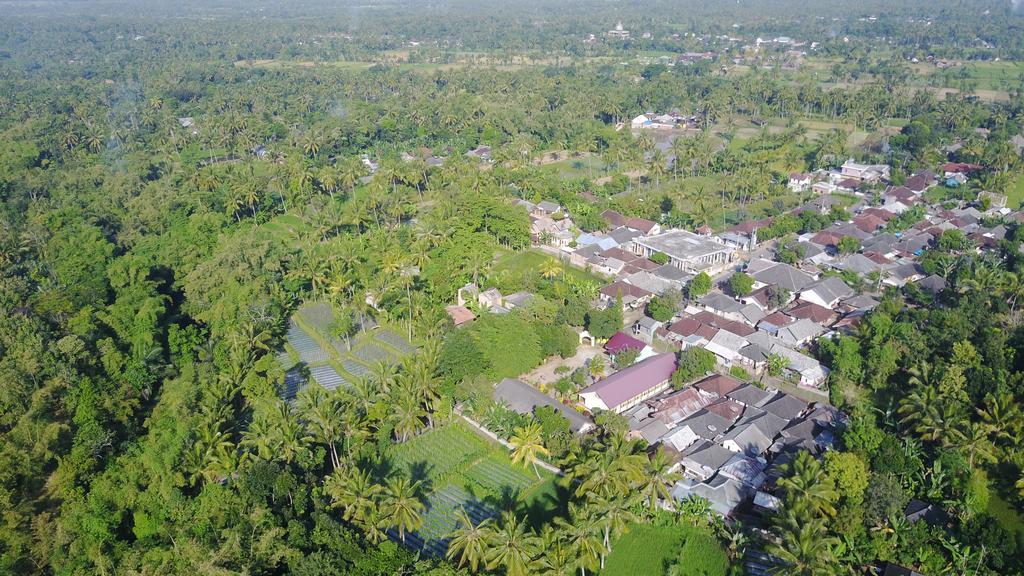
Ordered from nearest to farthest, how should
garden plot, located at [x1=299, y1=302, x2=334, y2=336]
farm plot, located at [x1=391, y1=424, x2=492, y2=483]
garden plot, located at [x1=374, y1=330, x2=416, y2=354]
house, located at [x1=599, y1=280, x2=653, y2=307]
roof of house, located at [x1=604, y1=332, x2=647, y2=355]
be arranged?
farm plot, located at [x1=391, y1=424, x2=492, y2=483], roof of house, located at [x1=604, y1=332, x2=647, y2=355], garden plot, located at [x1=374, y1=330, x2=416, y2=354], garden plot, located at [x1=299, y1=302, x2=334, y2=336], house, located at [x1=599, y1=280, x2=653, y2=307]

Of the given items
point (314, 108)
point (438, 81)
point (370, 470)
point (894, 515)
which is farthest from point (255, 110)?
point (894, 515)

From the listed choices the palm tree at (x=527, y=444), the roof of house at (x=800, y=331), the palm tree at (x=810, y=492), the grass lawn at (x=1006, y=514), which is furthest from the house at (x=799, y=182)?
the palm tree at (x=527, y=444)

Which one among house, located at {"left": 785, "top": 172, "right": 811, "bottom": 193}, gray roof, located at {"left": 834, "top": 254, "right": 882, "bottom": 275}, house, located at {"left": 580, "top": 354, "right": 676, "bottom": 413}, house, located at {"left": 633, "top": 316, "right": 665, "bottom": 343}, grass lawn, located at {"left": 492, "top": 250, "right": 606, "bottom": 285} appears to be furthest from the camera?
house, located at {"left": 785, "top": 172, "right": 811, "bottom": 193}

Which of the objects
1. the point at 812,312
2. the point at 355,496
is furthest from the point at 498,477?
the point at 812,312

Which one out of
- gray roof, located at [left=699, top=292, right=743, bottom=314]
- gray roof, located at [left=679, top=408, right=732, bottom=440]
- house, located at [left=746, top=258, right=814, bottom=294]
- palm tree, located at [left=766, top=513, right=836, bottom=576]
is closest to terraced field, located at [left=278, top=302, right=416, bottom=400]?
gray roof, located at [left=679, top=408, right=732, bottom=440]

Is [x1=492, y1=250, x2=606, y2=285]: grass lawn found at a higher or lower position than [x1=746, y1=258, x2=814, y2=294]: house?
lower

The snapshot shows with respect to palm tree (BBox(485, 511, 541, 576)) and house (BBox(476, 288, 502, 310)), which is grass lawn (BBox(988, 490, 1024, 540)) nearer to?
palm tree (BBox(485, 511, 541, 576))

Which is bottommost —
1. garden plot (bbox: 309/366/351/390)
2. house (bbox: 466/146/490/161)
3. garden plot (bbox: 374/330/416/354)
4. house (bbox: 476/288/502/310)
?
house (bbox: 466/146/490/161)
